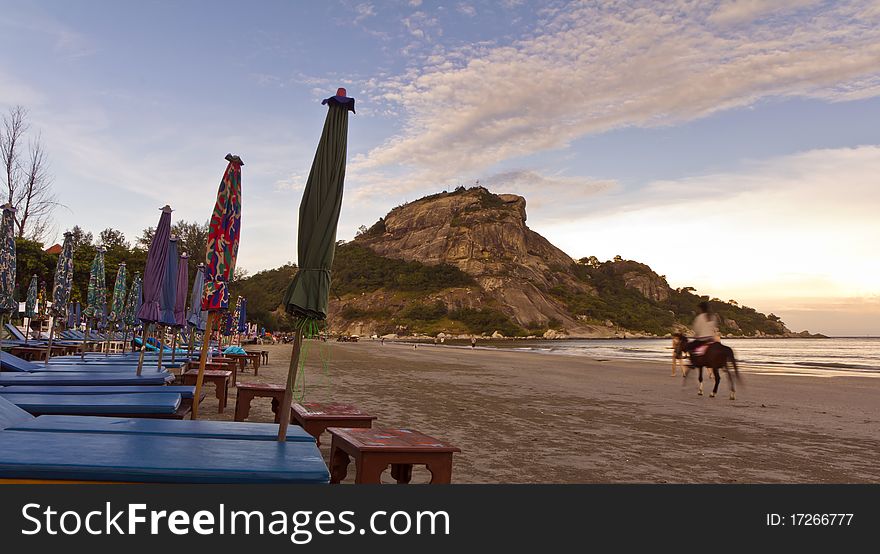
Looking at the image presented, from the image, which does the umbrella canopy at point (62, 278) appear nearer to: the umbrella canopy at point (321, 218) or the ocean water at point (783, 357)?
the umbrella canopy at point (321, 218)

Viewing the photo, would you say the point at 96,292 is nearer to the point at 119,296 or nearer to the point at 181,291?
the point at 119,296

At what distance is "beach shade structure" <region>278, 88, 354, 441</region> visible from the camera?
3.95 meters

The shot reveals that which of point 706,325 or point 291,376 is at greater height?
point 706,325

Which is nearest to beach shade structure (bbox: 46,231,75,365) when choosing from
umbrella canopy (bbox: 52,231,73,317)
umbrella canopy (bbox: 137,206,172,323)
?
umbrella canopy (bbox: 52,231,73,317)

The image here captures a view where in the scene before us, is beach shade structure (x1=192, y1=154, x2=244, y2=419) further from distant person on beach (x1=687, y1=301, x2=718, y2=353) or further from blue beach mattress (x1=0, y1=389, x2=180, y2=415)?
distant person on beach (x1=687, y1=301, x2=718, y2=353)

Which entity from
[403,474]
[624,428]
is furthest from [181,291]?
[624,428]

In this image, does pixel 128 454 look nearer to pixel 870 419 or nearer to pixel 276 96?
pixel 870 419

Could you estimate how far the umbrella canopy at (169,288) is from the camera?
994 cm

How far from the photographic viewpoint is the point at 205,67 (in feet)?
61.3

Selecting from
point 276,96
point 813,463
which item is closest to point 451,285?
point 276,96

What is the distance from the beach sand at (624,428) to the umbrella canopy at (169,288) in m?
1.91

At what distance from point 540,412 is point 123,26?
17738 mm

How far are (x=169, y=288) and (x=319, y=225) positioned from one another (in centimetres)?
755

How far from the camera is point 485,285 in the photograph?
132m
